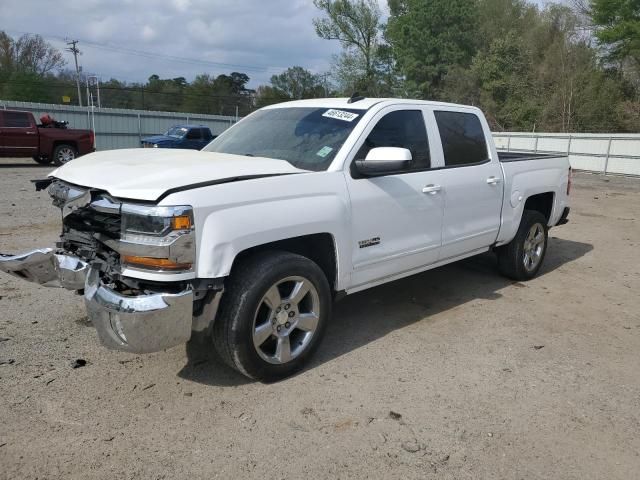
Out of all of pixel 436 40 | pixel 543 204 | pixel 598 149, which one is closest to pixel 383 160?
pixel 543 204

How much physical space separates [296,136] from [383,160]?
84 centimetres

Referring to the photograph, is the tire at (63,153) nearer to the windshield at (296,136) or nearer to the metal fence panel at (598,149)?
the windshield at (296,136)

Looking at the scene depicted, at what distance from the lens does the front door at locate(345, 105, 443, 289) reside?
392 centimetres

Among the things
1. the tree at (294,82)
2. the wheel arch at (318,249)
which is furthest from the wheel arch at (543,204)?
the tree at (294,82)

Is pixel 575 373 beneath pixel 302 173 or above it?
beneath

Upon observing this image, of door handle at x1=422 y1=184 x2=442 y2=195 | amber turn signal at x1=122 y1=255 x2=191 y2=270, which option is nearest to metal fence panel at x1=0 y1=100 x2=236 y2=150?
door handle at x1=422 y1=184 x2=442 y2=195

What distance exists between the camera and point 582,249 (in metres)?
7.87

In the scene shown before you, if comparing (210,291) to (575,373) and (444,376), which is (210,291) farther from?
(575,373)

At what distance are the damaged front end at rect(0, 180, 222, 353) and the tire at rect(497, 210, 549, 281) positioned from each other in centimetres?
382

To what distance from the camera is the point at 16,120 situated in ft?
56.7

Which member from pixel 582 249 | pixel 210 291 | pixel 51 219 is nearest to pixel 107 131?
pixel 51 219

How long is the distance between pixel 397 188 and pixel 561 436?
203cm

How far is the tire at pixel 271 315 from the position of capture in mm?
3229

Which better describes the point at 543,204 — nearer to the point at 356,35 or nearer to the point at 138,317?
the point at 138,317
